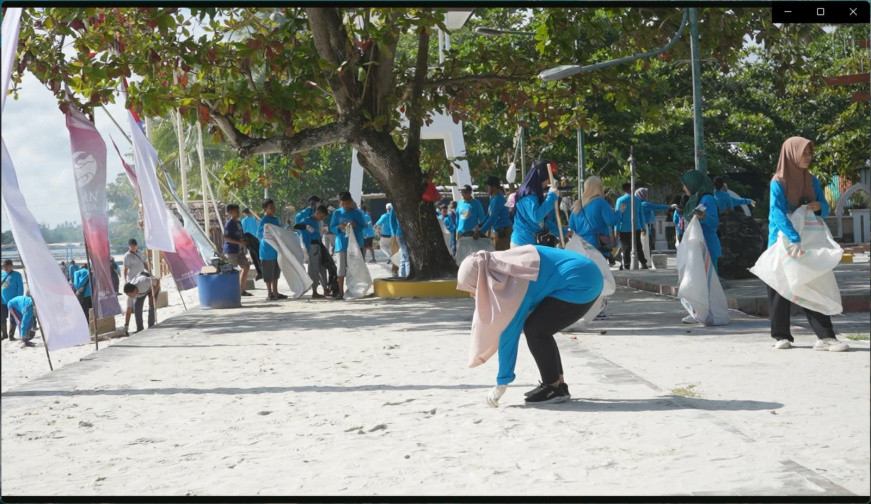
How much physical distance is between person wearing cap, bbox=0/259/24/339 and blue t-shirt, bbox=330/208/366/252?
583 cm

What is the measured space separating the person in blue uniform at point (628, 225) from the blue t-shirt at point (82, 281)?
10549 mm

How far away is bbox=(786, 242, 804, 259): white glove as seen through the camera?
8.15m

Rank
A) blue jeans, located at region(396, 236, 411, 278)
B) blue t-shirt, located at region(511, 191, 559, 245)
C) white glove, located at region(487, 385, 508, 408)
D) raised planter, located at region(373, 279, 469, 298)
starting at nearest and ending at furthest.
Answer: white glove, located at region(487, 385, 508, 408), blue t-shirt, located at region(511, 191, 559, 245), raised planter, located at region(373, 279, 469, 298), blue jeans, located at region(396, 236, 411, 278)

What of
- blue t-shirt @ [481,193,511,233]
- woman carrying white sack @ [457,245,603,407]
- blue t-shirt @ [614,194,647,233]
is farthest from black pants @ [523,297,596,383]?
blue t-shirt @ [614,194,647,233]

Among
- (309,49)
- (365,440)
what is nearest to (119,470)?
(365,440)

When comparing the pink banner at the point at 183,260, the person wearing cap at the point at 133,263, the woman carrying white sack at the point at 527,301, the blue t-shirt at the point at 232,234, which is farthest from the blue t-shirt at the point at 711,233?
the blue t-shirt at the point at 232,234

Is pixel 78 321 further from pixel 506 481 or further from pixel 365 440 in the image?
pixel 506 481

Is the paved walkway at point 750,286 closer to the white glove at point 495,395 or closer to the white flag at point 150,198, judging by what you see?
the white glove at point 495,395

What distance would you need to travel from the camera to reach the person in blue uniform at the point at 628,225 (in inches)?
826

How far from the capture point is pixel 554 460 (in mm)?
4848

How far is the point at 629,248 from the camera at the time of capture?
70.7 ft

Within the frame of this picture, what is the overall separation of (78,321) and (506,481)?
366cm

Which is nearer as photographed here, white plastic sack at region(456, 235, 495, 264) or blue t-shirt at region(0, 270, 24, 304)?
white plastic sack at region(456, 235, 495, 264)

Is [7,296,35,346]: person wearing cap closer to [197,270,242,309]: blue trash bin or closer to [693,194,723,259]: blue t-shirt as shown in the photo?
[197,270,242,309]: blue trash bin
